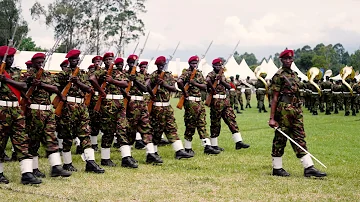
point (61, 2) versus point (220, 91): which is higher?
point (61, 2)

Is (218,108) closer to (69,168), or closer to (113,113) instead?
(113,113)

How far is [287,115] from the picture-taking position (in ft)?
28.9

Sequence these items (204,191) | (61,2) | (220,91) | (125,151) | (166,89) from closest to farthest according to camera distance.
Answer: (204,191)
(125,151)
(166,89)
(220,91)
(61,2)

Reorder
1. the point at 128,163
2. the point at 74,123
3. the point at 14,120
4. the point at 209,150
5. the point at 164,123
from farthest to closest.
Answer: the point at 209,150, the point at 164,123, the point at 128,163, the point at 74,123, the point at 14,120

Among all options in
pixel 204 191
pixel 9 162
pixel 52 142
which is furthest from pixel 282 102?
pixel 9 162

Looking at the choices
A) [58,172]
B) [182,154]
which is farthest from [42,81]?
[182,154]

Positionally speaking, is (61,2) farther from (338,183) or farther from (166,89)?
(338,183)

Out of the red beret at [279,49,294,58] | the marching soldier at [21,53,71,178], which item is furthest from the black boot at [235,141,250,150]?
the marching soldier at [21,53,71,178]

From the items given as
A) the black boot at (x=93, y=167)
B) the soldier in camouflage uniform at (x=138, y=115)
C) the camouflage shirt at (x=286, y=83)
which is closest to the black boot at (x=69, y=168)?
the black boot at (x=93, y=167)

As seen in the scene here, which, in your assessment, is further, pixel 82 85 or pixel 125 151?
pixel 125 151

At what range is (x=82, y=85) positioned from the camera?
29.5ft

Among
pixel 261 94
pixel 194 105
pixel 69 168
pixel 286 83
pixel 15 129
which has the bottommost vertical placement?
pixel 69 168

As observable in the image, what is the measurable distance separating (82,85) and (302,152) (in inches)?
154

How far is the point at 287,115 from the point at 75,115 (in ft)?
11.9
